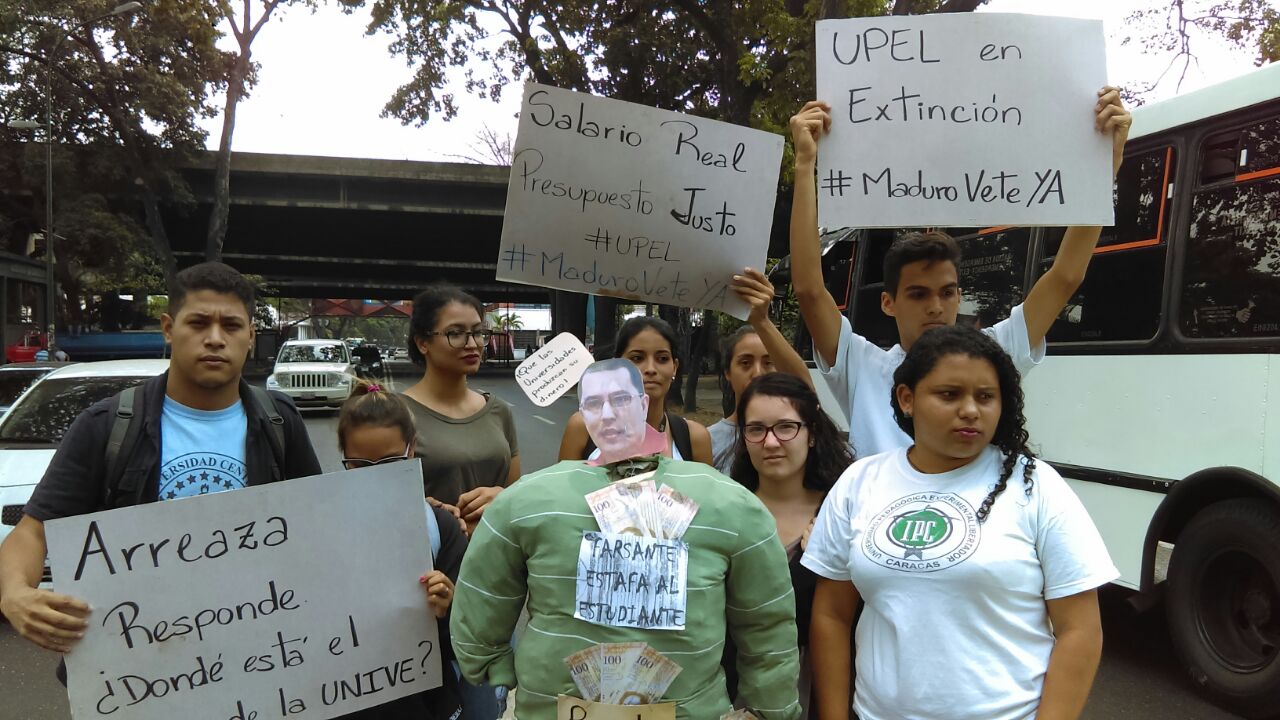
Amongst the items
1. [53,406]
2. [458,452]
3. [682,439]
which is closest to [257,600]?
[458,452]

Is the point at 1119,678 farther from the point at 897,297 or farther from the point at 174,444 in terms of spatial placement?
the point at 174,444

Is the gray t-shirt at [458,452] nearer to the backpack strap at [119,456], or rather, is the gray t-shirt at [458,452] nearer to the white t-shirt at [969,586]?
the backpack strap at [119,456]

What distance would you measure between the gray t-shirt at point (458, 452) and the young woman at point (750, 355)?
740mm

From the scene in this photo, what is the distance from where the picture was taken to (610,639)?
178 cm

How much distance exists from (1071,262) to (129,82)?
27.3 m

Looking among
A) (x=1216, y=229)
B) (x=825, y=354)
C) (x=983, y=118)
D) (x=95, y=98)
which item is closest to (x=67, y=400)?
(x=825, y=354)

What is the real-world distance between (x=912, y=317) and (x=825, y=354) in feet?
0.99

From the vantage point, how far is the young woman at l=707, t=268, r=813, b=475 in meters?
2.91

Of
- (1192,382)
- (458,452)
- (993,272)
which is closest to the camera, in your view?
(458,452)

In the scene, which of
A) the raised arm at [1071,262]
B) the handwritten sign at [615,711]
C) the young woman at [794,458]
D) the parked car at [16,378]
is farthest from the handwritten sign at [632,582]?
the parked car at [16,378]

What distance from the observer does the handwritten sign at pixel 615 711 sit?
1.77 m

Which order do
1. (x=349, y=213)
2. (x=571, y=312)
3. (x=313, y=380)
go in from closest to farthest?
(x=313, y=380) < (x=571, y=312) < (x=349, y=213)

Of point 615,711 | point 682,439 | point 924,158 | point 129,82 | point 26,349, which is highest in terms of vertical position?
point 129,82

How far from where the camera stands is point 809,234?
2.69 metres
